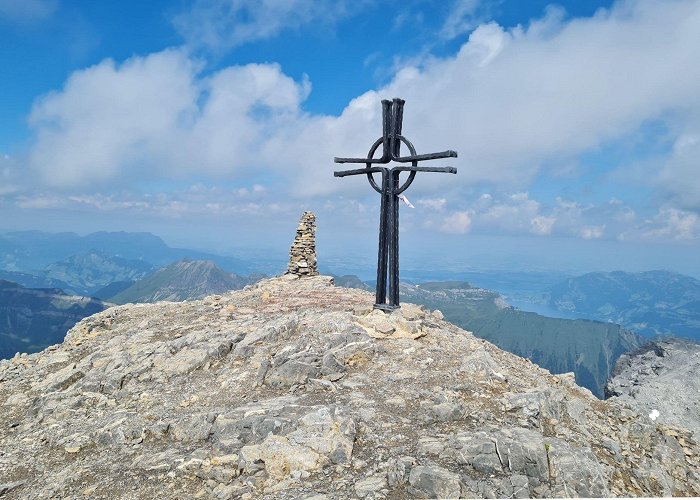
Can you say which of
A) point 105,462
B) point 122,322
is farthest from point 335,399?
point 122,322

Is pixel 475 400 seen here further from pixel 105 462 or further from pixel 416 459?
pixel 105 462

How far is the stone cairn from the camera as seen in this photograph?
32344mm

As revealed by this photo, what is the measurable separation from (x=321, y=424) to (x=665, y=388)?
1849 centimetres

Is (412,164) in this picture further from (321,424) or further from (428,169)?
(321,424)

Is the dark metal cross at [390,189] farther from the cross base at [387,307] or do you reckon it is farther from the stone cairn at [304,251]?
the stone cairn at [304,251]

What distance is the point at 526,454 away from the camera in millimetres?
8531

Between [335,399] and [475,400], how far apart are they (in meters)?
3.83

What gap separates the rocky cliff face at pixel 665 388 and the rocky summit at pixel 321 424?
5.05 m

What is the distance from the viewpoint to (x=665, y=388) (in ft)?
63.3

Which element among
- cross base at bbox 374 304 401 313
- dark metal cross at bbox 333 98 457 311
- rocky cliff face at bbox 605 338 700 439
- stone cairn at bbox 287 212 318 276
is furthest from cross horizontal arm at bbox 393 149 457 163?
stone cairn at bbox 287 212 318 276

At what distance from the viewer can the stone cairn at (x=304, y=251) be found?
32344 mm

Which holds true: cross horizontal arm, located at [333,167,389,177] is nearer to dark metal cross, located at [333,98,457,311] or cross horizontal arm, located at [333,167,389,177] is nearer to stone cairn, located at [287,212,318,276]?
dark metal cross, located at [333,98,457,311]

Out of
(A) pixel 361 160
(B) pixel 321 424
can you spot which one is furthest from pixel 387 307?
(B) pixel 321 424

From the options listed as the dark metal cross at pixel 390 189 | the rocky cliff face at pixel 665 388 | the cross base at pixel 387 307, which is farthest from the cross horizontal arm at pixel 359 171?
the rocky cliff face at pixel 665 388
